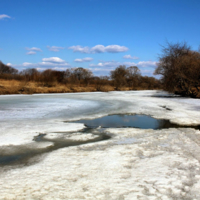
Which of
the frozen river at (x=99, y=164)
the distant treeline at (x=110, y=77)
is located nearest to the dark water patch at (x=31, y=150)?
the frozen river at (x=99, y=164)

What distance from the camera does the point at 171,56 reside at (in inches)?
922

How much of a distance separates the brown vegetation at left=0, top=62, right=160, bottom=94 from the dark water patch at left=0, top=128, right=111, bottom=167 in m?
17.3

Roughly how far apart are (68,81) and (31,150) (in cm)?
2934

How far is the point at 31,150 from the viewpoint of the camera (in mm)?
4227

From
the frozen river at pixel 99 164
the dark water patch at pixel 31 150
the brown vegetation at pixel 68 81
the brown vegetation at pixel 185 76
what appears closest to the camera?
the frozen river at pixel 99 164

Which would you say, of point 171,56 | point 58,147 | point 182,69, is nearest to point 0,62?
point 171,56

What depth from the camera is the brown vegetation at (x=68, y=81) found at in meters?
23.0

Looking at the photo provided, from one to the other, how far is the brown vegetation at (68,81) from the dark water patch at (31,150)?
56.8 ft

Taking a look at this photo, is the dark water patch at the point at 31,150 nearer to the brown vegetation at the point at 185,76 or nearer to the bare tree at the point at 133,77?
the brown vegetation at the point at 185,76

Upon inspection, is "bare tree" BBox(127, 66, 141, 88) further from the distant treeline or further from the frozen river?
the frozen river

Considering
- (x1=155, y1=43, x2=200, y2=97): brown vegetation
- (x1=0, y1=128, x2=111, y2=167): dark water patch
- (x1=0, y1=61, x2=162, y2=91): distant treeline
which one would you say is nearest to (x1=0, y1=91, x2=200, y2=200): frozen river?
(x1=0, y1=128, x2=111, y2=167): dark water patch

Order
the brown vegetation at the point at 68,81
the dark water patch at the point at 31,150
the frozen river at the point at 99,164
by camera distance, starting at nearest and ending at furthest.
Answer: the frozen river at the point at 99,164 < the dark water patch at the point at 31,150 < the brown vegetation at the point at 68,81

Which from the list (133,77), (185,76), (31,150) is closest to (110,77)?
(133,77)

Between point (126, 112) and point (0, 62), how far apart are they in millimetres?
52794
